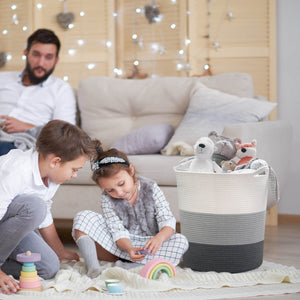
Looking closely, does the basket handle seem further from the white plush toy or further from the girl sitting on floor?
the girl sitting on floor

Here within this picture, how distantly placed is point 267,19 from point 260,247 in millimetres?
1989

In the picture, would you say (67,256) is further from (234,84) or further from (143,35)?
(143,35)

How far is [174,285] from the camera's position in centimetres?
161

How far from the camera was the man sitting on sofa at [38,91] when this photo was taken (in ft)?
10.0

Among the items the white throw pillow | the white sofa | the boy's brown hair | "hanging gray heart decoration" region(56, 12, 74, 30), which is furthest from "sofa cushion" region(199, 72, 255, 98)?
"hanging gray heart decoration" region(56, 12, 74, 30)

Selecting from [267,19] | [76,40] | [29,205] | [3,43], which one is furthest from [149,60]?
[29,205]

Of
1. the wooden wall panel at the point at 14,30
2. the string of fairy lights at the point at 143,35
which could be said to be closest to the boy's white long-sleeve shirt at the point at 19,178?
the string of fairy lights at the point at 143,35

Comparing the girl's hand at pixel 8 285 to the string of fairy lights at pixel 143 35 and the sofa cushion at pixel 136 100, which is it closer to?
the sofa cushion at pixel 136 100

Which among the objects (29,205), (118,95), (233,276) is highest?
(118,95)

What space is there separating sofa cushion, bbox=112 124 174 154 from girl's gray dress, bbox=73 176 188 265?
651mm

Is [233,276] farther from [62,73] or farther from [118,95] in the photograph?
[62,73]

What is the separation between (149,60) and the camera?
4023 millimetres

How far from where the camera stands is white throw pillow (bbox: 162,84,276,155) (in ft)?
8.79

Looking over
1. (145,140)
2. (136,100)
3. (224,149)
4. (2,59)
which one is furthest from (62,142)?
(2,59)
